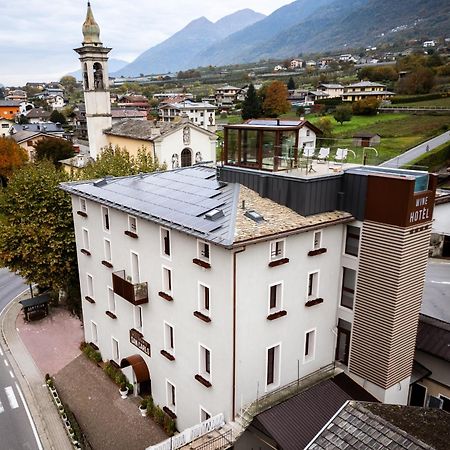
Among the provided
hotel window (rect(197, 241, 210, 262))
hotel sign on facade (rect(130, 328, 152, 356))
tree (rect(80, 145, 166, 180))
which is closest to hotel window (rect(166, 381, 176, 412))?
A: hotel sign on facade (rect(130, 328, 152, 356))

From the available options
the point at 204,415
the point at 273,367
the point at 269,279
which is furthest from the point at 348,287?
the point at 204,415

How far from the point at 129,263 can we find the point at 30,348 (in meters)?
13.9

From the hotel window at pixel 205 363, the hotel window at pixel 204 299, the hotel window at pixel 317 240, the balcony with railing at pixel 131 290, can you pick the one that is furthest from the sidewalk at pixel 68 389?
the hotel window at pixel 317 240

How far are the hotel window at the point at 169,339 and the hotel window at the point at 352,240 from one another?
31.5 ft

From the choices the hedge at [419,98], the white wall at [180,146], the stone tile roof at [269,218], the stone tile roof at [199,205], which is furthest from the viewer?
the hedge at [419,98]

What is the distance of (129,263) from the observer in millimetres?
24469

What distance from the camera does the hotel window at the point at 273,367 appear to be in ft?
65.8

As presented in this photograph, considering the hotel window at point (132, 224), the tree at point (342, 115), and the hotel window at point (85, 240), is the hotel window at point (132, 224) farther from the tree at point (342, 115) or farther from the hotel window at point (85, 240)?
the tree at point (342, 115)

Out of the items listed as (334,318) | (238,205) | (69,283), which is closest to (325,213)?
(238,205)

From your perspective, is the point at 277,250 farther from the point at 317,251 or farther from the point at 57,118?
the point at 57,118

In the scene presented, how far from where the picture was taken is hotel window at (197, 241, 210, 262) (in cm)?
1903

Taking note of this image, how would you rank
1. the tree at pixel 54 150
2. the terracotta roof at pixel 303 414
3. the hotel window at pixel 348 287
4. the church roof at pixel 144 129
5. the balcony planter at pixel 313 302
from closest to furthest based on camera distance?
the terracotta roof at pixel 303 414 < the balcony planter at pixel 313 302 < the hotel window at pixel 348 287 < the church roof at pixel 144 129 < the tree at pixel 54 150

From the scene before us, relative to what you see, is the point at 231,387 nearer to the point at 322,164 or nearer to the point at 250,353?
the point at 250,353

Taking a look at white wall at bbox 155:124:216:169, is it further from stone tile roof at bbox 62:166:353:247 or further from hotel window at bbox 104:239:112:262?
hotel window at bbox 104:239:112:262
